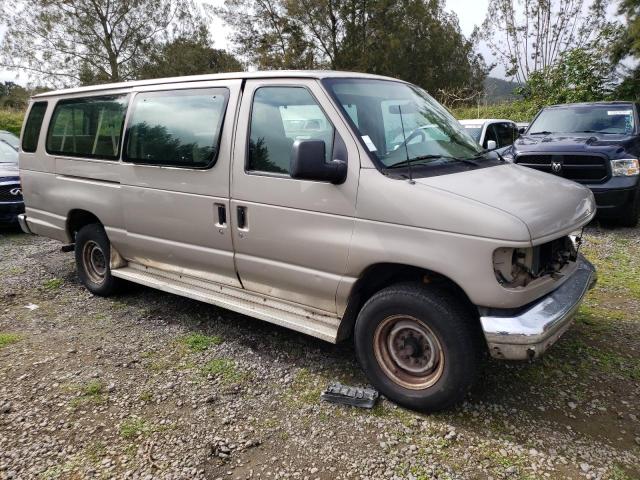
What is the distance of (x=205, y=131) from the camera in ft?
12.6

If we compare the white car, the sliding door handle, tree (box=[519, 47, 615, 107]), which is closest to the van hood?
the sliding door handle

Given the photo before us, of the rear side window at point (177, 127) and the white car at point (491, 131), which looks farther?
the white car at point (491, 131)

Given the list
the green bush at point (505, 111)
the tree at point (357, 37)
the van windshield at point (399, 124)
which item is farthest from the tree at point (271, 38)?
the van windshield at point (399, 124)

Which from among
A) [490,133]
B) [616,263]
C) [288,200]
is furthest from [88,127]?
[490,133]

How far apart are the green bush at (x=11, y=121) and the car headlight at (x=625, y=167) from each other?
21480 millimetres

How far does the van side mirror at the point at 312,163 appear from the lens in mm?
2930

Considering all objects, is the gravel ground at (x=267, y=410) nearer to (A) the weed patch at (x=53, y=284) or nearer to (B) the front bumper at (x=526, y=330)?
(B) the front bumper at (x=526, y=330)

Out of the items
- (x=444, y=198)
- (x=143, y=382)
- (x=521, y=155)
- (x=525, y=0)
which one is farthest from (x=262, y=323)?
(x=525, y=0)

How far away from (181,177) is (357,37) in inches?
1212

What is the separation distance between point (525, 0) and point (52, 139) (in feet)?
77.1

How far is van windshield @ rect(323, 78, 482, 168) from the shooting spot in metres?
3.22

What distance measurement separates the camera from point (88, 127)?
193 inches

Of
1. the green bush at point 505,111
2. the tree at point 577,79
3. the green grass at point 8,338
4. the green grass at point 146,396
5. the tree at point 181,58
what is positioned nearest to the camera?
the green grass at point 146,396

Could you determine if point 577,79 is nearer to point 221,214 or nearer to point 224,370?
point 221,214
